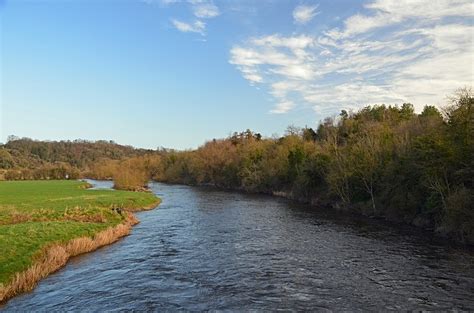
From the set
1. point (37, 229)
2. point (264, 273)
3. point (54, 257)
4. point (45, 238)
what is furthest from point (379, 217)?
point (37, 229)

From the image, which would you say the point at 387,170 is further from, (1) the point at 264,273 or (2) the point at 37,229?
(2) the point at 37,229

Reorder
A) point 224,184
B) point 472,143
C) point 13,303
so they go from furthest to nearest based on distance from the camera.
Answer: point 224,184 < point 472,143 < point 13,303

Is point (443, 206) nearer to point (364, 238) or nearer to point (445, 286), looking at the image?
point (364, 238)

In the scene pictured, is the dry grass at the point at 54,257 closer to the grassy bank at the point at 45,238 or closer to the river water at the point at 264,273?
the grassy bank at the point at 45,238

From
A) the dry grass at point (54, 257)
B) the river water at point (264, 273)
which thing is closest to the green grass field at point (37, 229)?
the dry grass at point (54, 257)

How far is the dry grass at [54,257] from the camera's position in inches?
732

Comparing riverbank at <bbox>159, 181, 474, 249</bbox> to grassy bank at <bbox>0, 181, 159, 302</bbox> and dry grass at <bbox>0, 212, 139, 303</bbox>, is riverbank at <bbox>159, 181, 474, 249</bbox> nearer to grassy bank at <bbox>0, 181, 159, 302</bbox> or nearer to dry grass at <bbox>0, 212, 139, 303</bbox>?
dry grass at <bbox>0, 212, 139, 303</bbox>

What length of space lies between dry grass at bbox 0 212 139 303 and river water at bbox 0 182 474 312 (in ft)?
2.23

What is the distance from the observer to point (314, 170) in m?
60.0

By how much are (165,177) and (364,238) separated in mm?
112933

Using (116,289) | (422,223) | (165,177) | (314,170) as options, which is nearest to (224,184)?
(165,177)

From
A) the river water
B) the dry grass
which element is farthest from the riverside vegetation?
the dry grass

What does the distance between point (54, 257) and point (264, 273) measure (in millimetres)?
13113

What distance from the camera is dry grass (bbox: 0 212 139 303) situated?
1859 cm
